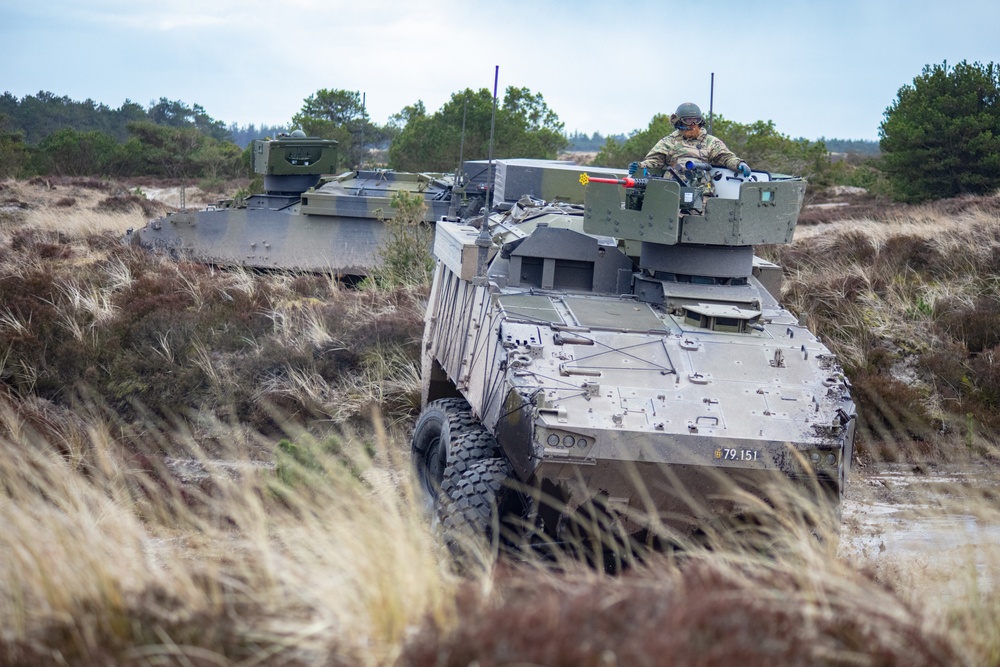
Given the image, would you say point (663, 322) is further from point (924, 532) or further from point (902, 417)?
point (902, 417)

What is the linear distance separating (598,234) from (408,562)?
16.0 ft

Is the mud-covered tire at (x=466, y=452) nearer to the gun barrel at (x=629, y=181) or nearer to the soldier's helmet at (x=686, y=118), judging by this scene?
the gun barrel at (x=629, y=181)

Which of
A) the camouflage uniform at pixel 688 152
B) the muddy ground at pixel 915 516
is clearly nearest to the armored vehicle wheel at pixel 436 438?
the camouflage uniform at pixel 688 152

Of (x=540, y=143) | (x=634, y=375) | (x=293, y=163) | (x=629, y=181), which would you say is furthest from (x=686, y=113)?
(x=540, y=143)

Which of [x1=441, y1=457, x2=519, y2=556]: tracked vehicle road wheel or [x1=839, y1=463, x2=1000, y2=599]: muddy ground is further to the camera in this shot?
[x1=839, y1=463, x2=1000, y2=599]: muddy ground

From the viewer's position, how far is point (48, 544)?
3.85 m

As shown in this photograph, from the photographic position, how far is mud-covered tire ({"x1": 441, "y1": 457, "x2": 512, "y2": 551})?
6.71m

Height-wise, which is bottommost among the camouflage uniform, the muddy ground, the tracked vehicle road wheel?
the muddy ground

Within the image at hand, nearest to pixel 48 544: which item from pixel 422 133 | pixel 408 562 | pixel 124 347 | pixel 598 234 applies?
pixel 408 562

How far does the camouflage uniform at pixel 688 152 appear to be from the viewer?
866 centimetres

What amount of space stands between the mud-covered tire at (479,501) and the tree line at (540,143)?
2.75m

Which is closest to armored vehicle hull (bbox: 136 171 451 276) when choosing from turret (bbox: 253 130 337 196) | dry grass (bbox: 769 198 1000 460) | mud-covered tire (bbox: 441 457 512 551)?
turret (bbox: 253 130 337 196)

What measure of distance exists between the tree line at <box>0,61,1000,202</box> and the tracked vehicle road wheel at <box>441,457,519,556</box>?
9.05 feet

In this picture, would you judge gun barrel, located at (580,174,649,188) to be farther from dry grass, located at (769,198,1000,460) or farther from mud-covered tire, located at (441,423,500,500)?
dry grass, located at (769,198,1000,460)
